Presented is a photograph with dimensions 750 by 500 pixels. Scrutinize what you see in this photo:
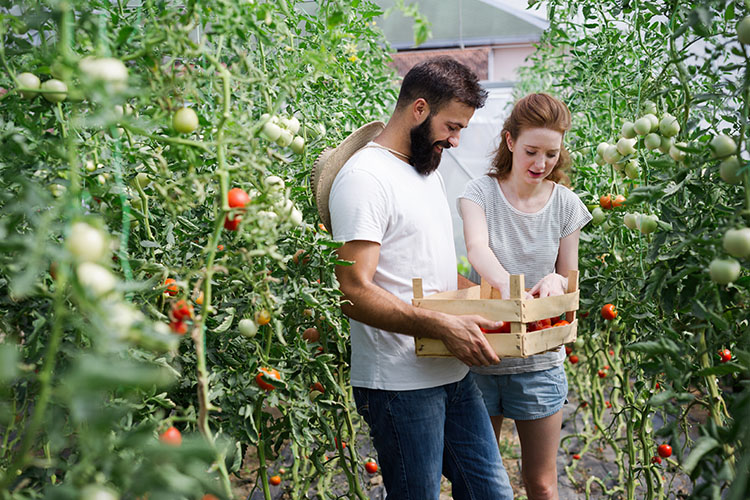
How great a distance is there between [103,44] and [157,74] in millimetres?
65

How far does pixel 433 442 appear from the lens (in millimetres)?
1456

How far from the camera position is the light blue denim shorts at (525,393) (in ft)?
5.79

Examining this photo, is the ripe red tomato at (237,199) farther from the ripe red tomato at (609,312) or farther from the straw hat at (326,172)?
the ripe red tomato at (609,312)

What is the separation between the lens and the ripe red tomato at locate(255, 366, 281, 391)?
126 centimetres

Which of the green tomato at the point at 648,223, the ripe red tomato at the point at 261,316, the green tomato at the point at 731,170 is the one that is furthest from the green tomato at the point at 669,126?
the ripe red tomato at the point at 261,316

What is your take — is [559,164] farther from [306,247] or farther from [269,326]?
[269,326]

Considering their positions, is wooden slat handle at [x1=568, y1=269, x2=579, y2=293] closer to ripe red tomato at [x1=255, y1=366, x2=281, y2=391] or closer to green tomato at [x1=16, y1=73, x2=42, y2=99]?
ripe red tomato at [x1=255, y1=366, x2=281, y2=391]

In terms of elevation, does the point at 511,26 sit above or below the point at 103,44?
above

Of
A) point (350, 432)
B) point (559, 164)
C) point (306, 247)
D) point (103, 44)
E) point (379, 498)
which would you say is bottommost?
point (379, 498)

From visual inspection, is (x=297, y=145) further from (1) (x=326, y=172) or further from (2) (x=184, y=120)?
(2) (x=184, y=120)

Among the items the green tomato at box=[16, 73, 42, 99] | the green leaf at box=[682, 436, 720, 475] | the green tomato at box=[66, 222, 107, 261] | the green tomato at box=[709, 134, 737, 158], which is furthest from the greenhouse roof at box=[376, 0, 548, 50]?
the green tomato at box=[66, 222, 107, 261]

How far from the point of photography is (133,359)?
3.43 feet

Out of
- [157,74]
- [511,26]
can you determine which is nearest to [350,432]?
[157,74]

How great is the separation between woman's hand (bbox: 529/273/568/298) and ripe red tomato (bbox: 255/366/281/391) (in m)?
0.73
